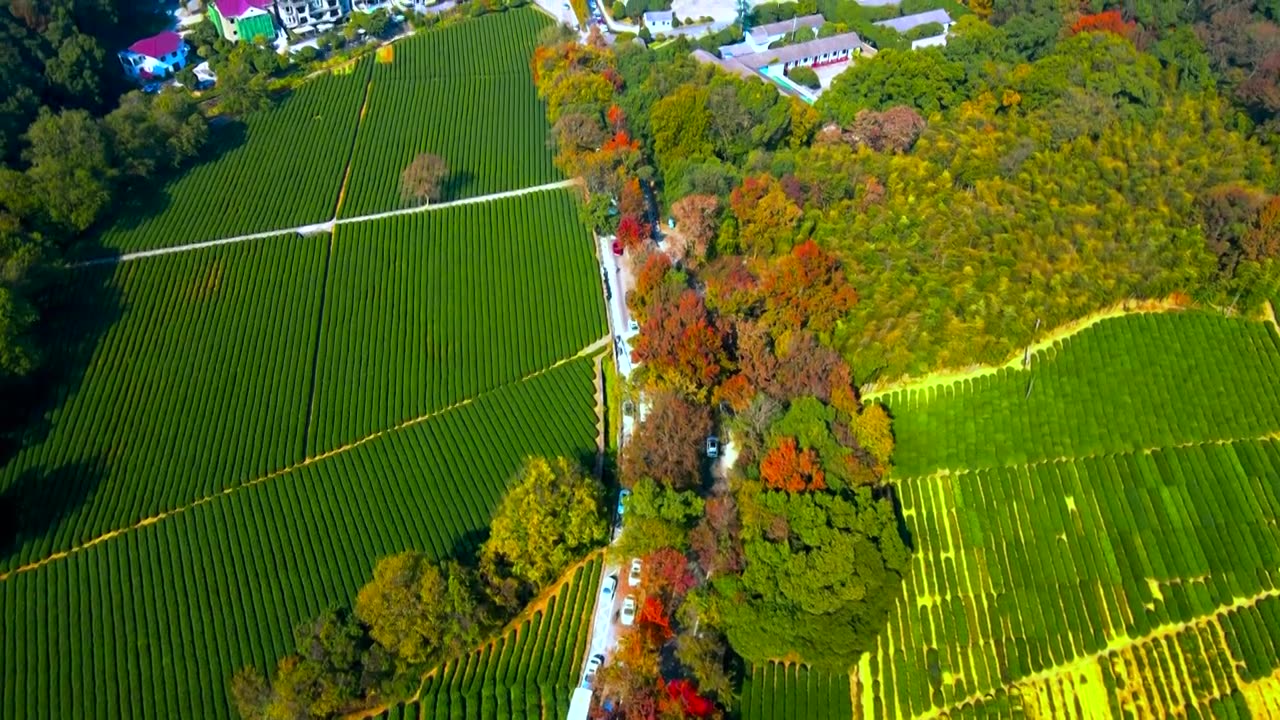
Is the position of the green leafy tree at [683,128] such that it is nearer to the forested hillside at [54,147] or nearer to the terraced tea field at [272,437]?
the terraced tea field at [272,437]

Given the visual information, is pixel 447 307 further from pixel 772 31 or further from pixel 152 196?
pixel 772 31

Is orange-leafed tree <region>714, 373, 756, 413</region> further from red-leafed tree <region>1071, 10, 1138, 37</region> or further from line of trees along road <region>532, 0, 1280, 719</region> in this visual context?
red-leafed tree <region>1071, 10, 1138, 37</region>

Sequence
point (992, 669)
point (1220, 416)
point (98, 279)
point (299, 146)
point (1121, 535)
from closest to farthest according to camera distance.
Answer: point (992, 669)
point (1121, 535)
point (1220, 416)
point (98, 279)
point (299, 146)

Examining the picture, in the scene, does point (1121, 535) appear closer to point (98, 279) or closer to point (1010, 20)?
point (1010, 20)

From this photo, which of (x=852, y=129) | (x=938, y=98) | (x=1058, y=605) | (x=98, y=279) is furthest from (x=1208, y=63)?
(x=98, y=279)

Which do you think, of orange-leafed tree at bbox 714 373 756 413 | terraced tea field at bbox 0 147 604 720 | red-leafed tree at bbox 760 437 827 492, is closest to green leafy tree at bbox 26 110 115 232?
terraced tea field at bbox 0 147 604 720
